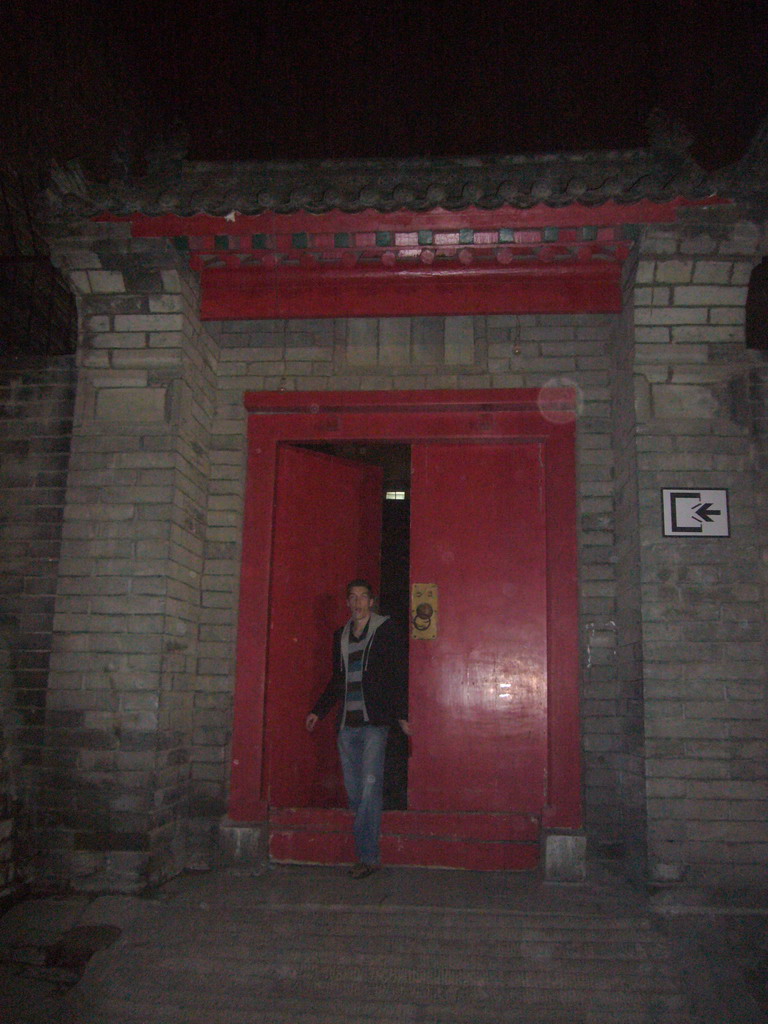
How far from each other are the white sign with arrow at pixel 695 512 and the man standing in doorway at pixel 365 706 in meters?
1.98

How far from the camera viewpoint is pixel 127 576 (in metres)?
5.10

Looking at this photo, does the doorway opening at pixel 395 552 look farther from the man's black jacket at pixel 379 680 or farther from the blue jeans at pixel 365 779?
the blue jeans at pixel 365 779

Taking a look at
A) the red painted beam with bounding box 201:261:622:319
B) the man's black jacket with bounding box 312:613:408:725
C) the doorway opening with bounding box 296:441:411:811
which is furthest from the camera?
the doorway opening with bounding box 296:441:411:811

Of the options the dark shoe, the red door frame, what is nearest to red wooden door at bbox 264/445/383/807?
the red door frame

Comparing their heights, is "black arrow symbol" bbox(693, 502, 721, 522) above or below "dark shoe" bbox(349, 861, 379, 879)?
above

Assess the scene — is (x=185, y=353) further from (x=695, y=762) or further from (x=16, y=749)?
(x=695, y=762)

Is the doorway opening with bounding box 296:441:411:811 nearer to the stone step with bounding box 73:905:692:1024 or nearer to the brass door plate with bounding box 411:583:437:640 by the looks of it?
the brass door plate with bounding box 411:583:437:640

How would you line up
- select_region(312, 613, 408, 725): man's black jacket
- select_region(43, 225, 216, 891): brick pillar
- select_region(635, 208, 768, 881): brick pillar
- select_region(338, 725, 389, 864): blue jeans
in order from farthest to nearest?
select_region(312, 613, 408, 725): man's black jacket < select_region(338, 725, 389, 864): blue jeans < select_region(43, 225, 216, 891): brick pillar < select_region(635, 208, 768, 881): brick pillar

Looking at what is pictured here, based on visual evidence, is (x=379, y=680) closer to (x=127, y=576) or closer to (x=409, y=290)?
(x=127, y=576)

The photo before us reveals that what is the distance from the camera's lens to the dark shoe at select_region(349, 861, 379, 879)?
4.86 meters

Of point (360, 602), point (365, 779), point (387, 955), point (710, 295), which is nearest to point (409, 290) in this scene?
point (710, 295)

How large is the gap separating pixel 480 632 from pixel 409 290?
2558 mm

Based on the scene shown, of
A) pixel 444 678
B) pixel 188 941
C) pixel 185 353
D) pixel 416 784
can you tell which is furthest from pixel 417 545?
pixel 188 941

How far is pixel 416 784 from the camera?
17.5ft
